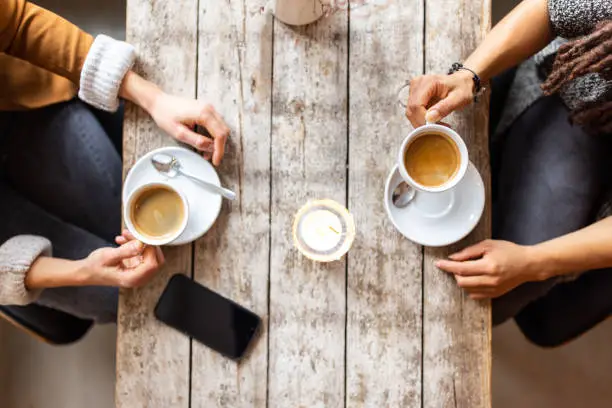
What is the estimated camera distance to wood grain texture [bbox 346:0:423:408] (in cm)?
102

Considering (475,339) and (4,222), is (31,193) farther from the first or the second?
(475,339)

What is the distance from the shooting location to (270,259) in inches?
40.5

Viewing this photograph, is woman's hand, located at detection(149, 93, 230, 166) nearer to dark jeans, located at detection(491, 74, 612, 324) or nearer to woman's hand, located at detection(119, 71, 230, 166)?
woman's hand, located at detection(119, 71, 230, 166)

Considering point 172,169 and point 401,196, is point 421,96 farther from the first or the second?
point 172,169

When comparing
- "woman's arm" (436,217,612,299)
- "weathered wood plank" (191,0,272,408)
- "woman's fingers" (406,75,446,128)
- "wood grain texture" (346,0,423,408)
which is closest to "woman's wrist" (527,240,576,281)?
"woman's arm" (436,217,612,299)

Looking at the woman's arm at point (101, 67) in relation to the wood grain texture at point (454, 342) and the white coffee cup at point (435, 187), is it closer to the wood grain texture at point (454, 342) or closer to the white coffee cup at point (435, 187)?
the white coffee cup at point (435, 187)

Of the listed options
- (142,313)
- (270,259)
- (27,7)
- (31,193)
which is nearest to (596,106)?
(270,259)

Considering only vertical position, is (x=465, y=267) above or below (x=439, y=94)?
below

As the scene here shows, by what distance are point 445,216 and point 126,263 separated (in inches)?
23.0

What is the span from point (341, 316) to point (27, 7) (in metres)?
0.81

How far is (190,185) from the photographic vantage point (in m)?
1.02

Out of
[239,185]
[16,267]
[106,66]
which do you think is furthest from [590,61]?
[16,267]

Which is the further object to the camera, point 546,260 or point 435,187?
point 546,260

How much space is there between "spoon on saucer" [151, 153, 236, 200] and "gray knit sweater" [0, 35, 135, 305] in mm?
152
